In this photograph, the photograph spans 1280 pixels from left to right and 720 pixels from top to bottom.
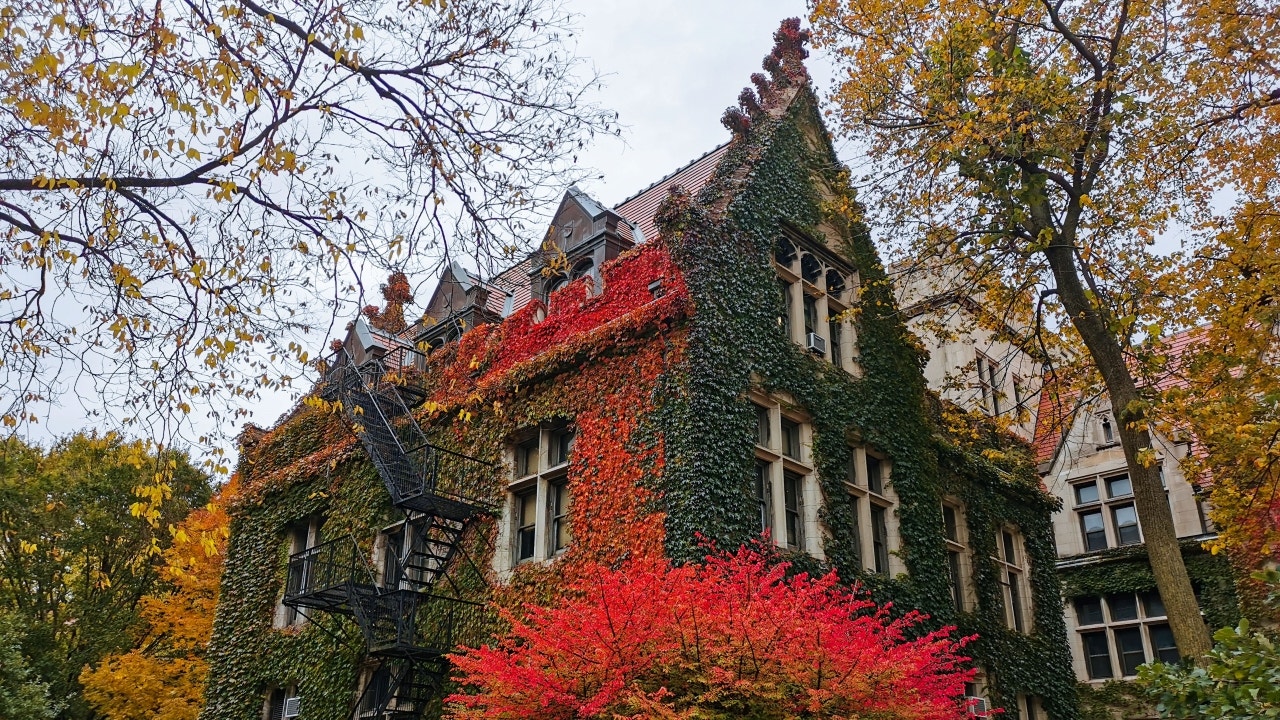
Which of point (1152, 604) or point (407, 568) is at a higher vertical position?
point (1152, 604)

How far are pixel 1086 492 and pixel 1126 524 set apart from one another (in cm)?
150

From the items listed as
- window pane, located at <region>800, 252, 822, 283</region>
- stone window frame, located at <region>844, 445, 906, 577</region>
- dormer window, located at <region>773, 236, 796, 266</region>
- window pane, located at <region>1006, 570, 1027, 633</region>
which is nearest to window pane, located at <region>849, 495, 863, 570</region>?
stone window frame, located at <region>844, 445, 906, 577</region>

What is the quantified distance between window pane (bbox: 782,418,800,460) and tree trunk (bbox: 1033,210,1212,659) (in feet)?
15.4

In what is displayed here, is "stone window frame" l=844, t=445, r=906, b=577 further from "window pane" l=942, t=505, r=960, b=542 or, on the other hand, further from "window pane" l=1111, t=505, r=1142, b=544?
"window pane" l=1111, t=505, r=1142, b=544

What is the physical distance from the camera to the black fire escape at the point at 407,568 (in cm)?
1761

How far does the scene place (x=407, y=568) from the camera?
1969 centimetres

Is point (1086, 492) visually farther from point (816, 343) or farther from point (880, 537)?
point (816, 343)

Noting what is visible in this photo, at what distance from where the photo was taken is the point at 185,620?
32844 millimetres

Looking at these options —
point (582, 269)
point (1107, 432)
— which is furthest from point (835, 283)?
point (1107, 432)

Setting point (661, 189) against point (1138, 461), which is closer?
point (1138, 461)

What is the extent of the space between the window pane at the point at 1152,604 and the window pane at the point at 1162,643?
339 mm

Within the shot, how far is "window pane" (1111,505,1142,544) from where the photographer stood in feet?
98.1

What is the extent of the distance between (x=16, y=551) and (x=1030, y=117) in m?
34.2

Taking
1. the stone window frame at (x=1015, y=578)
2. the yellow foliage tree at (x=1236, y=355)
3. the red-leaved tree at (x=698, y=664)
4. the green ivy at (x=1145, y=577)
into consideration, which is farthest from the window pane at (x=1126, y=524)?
the red-leaved tree at (x=698, y=664)
